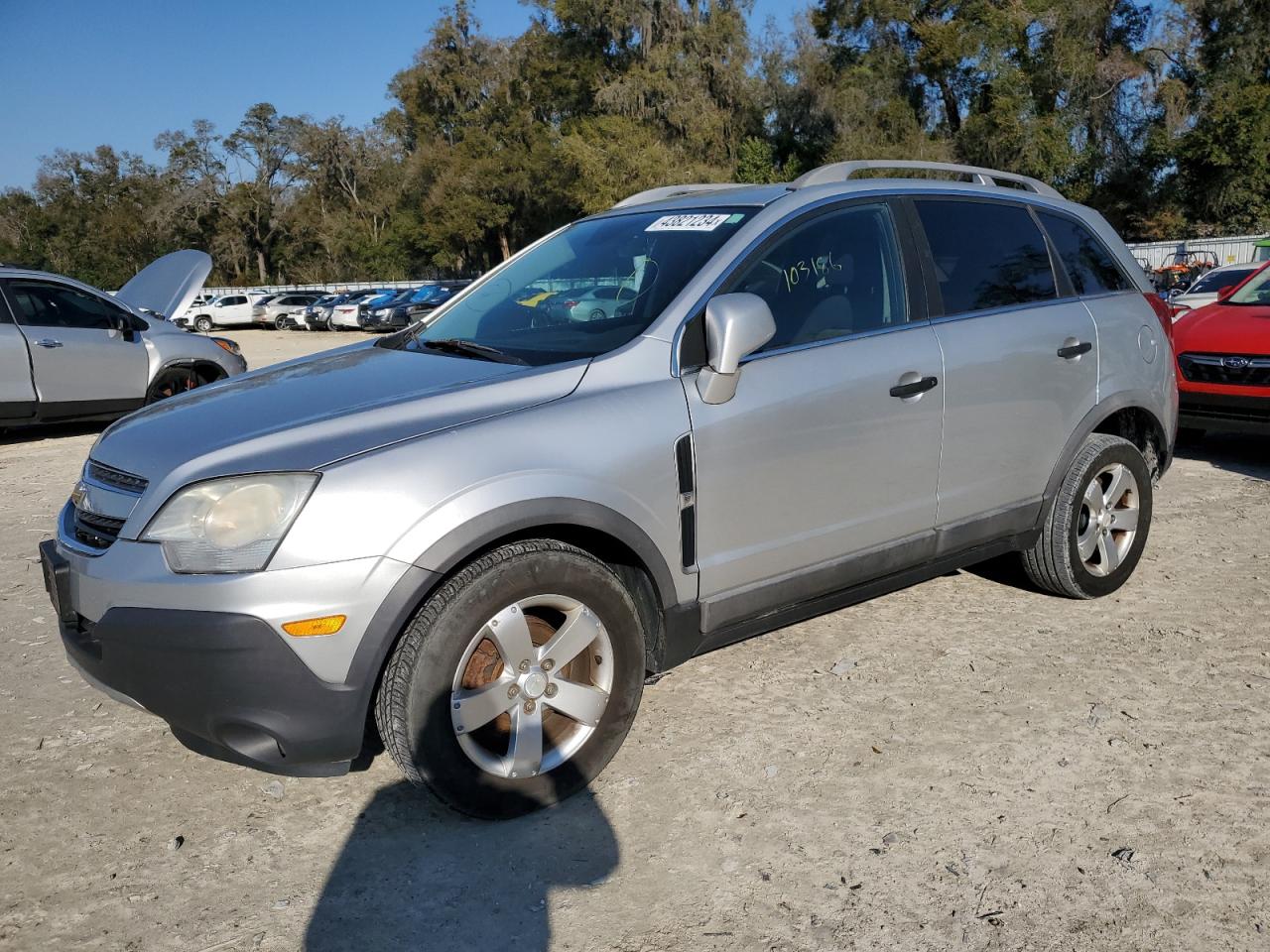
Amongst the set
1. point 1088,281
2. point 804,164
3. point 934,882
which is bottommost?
point 934,882

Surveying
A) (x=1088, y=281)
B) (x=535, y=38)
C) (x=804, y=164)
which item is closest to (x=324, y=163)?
(x=535, y=38)

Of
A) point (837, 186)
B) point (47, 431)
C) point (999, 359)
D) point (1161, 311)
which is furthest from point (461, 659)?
point (47, 431)

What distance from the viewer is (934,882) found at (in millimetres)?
2732

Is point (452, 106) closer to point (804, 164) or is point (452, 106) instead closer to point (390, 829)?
point (804, 164)

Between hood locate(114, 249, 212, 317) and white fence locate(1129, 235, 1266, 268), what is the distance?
1275 inches

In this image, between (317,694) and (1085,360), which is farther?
(1085,360)

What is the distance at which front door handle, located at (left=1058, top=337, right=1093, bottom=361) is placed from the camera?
4330mm

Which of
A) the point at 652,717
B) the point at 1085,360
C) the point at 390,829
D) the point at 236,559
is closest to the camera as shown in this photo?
the point at 236,559

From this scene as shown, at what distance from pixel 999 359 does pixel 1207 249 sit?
1388 inches

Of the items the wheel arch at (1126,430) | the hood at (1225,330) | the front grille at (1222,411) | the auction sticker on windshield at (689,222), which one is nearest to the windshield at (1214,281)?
the hood at (1225,330)

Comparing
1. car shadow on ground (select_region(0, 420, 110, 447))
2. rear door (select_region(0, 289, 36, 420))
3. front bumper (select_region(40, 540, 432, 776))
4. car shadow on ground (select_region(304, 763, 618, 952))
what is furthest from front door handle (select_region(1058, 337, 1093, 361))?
car shadow on ground (select_region(0, 420, 110, 447))

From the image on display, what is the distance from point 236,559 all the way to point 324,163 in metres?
74.5

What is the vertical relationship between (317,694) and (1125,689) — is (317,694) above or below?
above

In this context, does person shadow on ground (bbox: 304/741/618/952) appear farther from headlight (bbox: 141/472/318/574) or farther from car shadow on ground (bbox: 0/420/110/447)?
car shadow on ground (bbox: 0/420/110/447)
